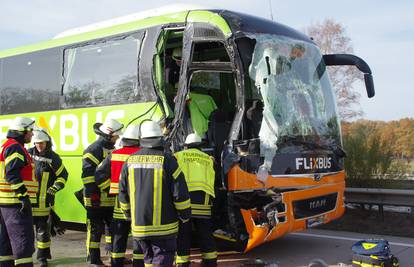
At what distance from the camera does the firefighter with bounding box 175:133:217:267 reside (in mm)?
5727

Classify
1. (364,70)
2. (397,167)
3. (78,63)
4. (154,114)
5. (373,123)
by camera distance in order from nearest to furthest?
(154,114)
(364,70)
(78,63)
(397,167)
(373,123)

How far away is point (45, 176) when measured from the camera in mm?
6516

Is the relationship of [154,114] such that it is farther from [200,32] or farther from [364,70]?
[364,70]

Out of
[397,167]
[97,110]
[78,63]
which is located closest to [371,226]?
[397,167]

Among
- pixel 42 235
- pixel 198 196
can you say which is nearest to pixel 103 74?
pixel 42 235

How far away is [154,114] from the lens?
6.35 metres

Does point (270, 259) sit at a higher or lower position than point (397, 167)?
lower

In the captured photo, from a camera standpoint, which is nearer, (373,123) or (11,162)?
(11,162)

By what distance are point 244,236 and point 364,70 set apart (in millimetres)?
3078

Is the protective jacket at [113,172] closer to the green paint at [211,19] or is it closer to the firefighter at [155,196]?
the firefighter at [155,196]

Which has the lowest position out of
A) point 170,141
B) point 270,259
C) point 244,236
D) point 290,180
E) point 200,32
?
point 270,259

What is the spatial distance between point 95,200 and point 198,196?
137cm

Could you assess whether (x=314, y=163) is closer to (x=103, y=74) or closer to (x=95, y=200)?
(x=95, y=200)

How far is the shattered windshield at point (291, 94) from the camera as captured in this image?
6.08m
